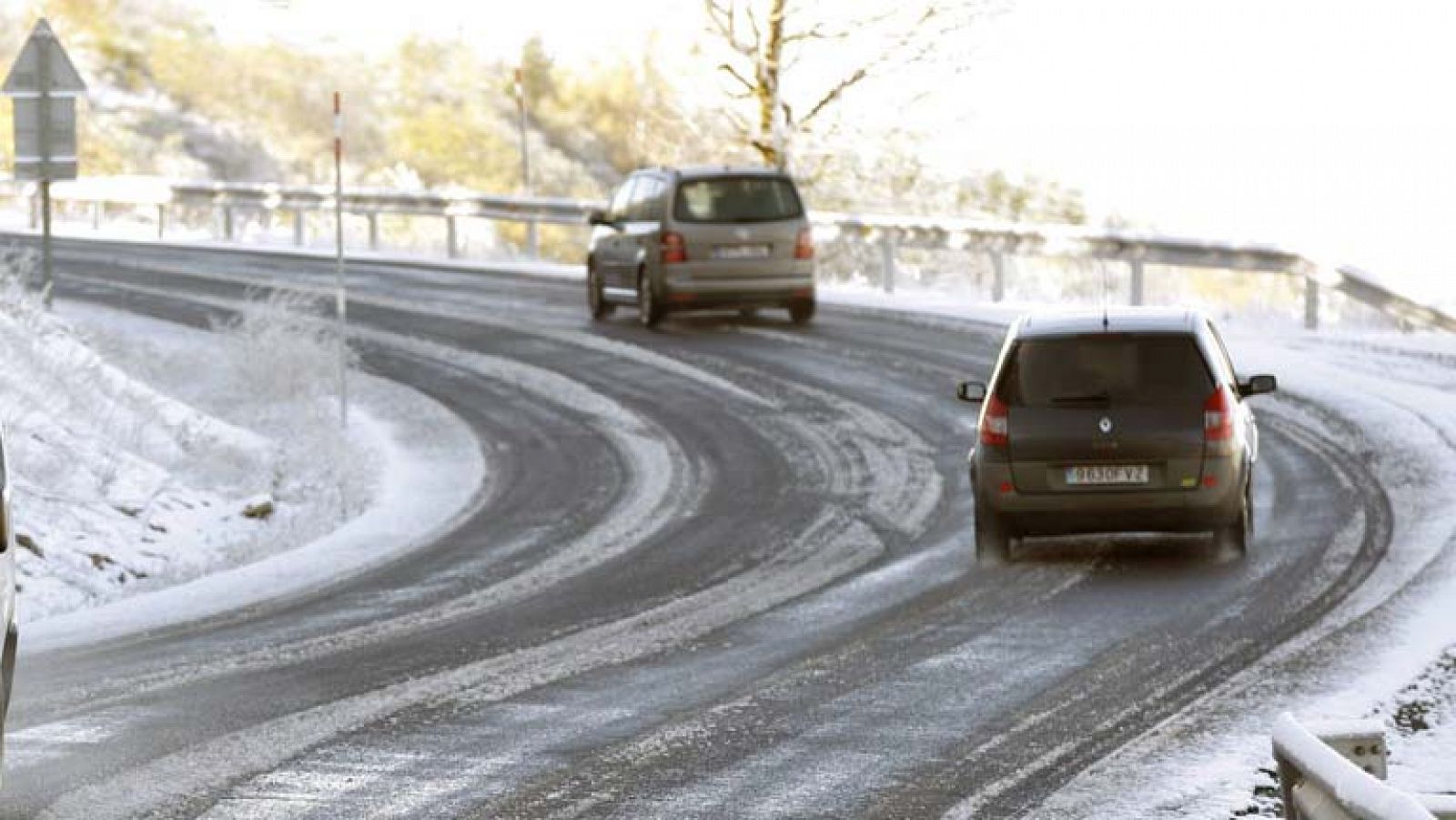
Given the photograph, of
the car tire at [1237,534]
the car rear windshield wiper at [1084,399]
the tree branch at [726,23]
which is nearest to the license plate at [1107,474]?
the car rear windshield wiper at [1084,399]

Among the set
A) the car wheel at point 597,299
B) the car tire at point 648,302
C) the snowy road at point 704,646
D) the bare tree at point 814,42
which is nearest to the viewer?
the snowy road at point 704,646

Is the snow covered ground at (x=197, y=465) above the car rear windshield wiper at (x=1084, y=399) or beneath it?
beneath

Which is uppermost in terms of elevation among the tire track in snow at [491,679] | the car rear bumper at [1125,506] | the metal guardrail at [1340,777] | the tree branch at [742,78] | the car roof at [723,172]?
the tree branch at [742,78]

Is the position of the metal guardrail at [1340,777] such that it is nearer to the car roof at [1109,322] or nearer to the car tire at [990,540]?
the car tire at [990,540]

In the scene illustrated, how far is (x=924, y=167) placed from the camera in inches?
1731

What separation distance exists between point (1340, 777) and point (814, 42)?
33.1 meters

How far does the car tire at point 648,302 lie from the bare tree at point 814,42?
915 centimetres

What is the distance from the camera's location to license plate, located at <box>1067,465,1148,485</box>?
14.8m

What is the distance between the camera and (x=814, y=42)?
125 ft

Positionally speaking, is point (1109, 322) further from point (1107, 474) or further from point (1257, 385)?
point (1257, 385)

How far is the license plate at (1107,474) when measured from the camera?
48.6 ft

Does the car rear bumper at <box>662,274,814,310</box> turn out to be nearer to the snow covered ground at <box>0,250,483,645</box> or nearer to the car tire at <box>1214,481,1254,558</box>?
the snow covered ground at <box>0,250,483,645</box>

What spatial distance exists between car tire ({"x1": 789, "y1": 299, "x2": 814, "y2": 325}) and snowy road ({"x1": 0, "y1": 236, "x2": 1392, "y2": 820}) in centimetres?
555

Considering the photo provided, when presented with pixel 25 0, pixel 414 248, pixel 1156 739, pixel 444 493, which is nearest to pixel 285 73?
pixel 25 0
